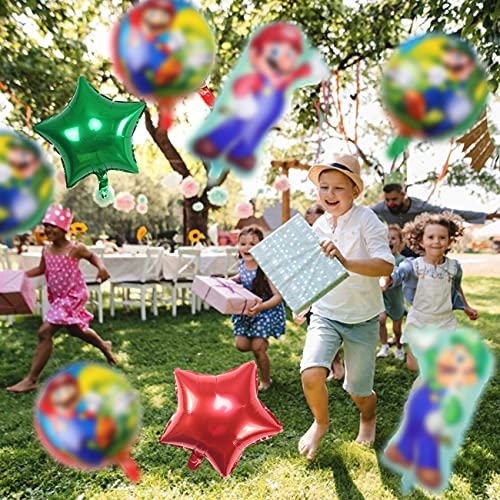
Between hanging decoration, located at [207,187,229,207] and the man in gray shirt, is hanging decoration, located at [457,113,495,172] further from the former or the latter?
hanging decoration, located at [207,187,229,207]

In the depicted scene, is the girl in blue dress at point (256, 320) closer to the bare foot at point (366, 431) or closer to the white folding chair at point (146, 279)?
the bare foot at point (366, 431)

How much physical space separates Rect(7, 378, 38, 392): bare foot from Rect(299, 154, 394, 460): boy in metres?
2.10

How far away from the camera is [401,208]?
170 inches

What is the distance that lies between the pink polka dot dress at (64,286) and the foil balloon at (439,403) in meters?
3.09

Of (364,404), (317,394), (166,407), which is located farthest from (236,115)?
(166,407)

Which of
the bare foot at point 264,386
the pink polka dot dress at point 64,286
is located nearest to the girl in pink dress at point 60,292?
the pink polka dot dress at point 64,286

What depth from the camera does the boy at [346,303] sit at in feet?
7.29

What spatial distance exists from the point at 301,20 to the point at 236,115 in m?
5.52

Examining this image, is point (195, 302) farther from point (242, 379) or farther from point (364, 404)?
point (242, 379)

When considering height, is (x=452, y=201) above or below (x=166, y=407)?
above

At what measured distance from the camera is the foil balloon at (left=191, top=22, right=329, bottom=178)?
1205mm

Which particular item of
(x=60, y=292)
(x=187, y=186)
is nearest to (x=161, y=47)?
(x=60, y=292)

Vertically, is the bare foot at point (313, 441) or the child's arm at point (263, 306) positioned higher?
the child's arm at point (263, 306)

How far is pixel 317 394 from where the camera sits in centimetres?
236
